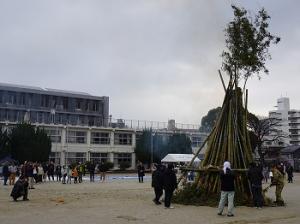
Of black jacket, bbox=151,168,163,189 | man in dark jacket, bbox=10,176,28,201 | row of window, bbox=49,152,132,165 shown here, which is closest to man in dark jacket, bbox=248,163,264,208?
black jacket, bbox=151,168,163,189

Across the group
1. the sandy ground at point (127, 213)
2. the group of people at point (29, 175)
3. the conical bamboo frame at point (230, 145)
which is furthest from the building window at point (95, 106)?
the sandy ground at point (127, 213)

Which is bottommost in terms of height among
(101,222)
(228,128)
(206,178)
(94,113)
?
(101,222)

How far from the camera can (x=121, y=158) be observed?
77.4 meters

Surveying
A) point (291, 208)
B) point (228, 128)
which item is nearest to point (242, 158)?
point (228, 128)

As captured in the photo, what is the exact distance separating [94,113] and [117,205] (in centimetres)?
7107

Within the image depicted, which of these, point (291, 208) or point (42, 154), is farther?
point (42, 154)

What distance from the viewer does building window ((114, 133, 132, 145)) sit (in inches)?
3066

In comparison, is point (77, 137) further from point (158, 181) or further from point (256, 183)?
point (256, 183)

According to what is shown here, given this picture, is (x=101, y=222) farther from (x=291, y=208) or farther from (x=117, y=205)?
(x=291, y=208)

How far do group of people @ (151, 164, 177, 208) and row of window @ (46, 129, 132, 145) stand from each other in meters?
55.1

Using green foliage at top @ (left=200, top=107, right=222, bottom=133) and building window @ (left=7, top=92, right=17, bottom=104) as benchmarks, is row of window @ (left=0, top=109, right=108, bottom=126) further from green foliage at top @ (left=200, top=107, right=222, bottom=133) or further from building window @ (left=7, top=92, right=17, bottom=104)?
green foliage at top @ (left=200, top=107, right=222, bottom=133)

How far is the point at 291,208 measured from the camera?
52.1 ft

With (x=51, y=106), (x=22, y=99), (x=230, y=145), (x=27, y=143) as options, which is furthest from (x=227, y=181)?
(x=51, y=106)

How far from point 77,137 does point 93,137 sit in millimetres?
3168
